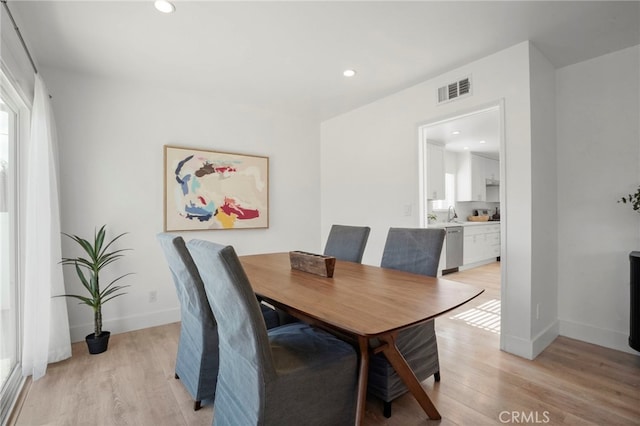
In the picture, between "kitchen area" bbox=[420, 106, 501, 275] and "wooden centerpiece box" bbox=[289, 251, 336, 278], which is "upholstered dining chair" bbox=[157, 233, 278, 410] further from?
"kitchen area" bbox=[420, 106, 501, 275]

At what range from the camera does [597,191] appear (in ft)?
8.97

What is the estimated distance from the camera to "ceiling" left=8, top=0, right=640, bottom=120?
6.70 feet

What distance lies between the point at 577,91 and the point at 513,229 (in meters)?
1.46

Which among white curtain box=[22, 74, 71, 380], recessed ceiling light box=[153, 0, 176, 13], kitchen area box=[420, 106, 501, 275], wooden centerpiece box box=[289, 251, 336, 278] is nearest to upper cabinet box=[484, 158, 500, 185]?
kitchen area box=[420, 106, 501, 275]

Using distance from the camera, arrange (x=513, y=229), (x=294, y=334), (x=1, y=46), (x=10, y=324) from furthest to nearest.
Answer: (x=513, y=229) < (x=10, y=324) < (x=1, y=46) < (x=294, y=334)

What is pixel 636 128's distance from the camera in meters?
2.54

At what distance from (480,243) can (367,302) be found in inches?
223

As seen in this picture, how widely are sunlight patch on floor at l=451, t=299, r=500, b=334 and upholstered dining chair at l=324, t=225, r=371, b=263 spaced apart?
5.12ft

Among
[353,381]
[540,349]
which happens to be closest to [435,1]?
[353,381]

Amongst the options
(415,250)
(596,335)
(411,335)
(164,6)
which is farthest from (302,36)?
(596,335)

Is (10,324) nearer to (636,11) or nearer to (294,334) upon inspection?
(294,334)

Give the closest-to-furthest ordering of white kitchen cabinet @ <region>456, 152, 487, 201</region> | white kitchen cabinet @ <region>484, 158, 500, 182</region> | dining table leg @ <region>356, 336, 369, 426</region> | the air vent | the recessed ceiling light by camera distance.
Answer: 1. dining table leg @ <region>356, 336, 369, 426</region>
2. the recessed ceiling light
3. the air vent
4. white kitchen cabinet @ <region>456, 152, 487, 201</region>
5. white kitchen cabinet @ <region>484, 158, 500, 182</region>

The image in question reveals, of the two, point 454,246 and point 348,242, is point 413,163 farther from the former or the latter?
point 454,246

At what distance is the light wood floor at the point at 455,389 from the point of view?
176 centimetres
